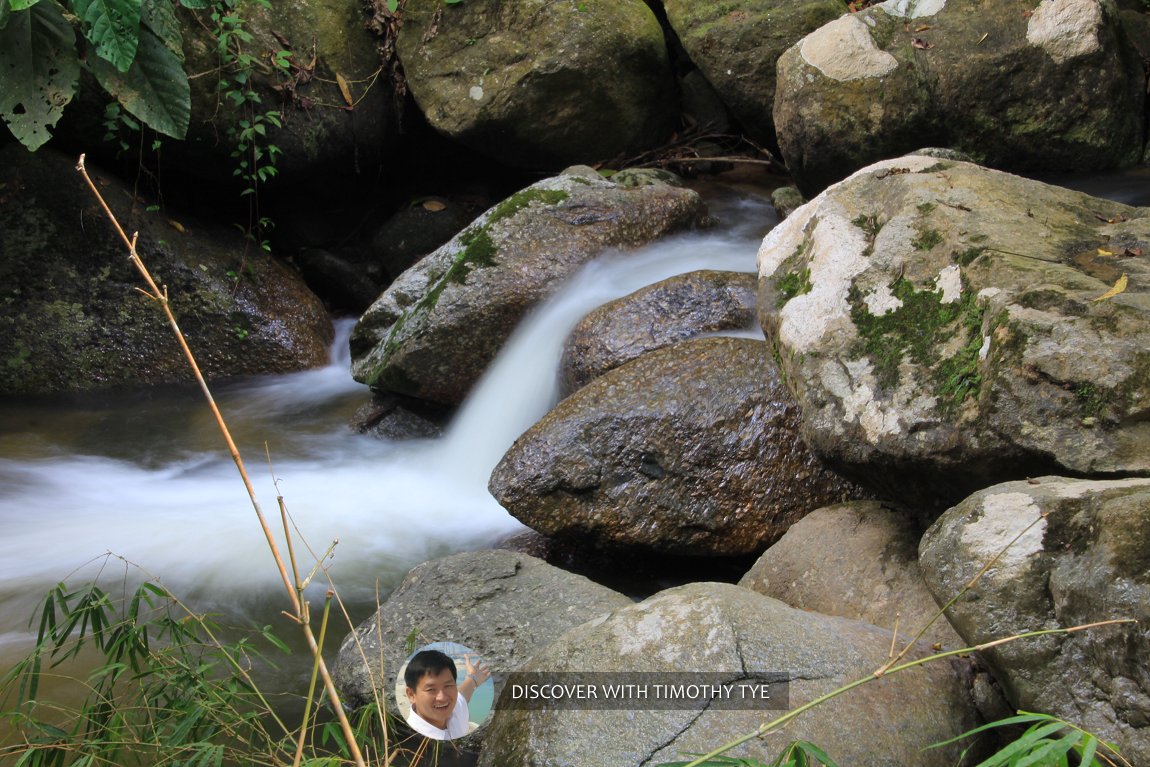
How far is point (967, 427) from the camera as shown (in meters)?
2.36

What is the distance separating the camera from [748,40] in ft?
21.2

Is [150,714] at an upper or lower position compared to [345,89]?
lower

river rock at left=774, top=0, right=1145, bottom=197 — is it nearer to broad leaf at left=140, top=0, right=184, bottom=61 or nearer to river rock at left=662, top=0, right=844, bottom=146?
river rock at left=662, top=0, right=844, bottom=146

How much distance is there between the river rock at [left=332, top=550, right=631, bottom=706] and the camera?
279 centimetres

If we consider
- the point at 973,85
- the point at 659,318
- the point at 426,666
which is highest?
the point at 973,85

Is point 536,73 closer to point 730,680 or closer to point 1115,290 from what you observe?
point 1115,290

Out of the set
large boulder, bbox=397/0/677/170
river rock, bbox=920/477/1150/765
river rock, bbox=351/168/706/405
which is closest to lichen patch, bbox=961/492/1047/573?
river rock, bbox=920/477/1150/765

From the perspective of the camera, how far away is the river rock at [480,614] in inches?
110

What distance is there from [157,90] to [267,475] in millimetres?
2045

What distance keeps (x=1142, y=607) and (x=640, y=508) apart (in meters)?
2.10

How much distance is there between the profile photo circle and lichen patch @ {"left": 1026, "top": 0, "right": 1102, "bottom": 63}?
4862 mm

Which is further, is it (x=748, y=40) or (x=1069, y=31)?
(x=748, y=40)

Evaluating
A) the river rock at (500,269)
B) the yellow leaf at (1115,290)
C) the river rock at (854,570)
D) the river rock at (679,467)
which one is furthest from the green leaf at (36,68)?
the yellow leaf at (1115,290)

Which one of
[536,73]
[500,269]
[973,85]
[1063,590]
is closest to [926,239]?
[1063,590]
